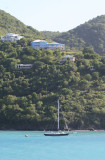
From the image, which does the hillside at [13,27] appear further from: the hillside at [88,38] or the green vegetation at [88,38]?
the hillside at [88,38]

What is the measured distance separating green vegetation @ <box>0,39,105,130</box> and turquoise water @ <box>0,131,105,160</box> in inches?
563

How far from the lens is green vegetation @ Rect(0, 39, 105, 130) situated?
92.2m

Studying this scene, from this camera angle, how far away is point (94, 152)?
57.6m

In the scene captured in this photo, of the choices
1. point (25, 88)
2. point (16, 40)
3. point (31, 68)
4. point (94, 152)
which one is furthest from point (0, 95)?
point (94, 152)

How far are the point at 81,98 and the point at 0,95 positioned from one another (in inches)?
774

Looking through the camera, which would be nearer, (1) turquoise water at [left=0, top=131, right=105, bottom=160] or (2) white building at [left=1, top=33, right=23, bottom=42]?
(1) turquoise water at [left=0, top=131, right=105, bottom=160]

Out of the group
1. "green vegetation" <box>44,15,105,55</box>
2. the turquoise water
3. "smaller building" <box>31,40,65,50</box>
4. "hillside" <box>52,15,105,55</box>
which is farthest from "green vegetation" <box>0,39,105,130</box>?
"hillside" <box>52,15,105,55</box>

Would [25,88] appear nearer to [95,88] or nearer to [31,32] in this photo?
[95,88]

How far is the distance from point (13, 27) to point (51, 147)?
110286 millimetres

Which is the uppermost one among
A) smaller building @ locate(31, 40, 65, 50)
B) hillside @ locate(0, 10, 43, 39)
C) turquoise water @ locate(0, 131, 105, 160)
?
hillside @ locate(0, 10, 43, 39)

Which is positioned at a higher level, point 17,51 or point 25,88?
point 17,51

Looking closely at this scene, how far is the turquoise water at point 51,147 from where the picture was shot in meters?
53.5

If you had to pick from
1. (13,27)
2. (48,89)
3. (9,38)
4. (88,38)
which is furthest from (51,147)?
(88,38)

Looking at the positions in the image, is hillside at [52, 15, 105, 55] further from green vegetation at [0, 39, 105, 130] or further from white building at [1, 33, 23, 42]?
green vegetation at [0, 39, 105, 130]
